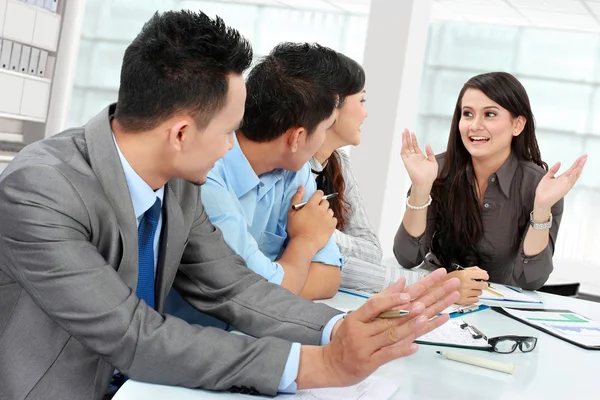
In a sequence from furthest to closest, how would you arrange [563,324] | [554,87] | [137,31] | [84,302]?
[137,31]
[554,87]
[563,324]
[84,302]

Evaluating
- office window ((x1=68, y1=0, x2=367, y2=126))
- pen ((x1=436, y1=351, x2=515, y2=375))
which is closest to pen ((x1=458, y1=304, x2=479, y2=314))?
pen ((x1=436, y1=351, x2=515, y2=375))

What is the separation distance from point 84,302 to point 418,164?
5.98 feet

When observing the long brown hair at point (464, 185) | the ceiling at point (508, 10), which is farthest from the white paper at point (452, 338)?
the ceiling at point (508, 10)

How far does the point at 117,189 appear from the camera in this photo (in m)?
1.16

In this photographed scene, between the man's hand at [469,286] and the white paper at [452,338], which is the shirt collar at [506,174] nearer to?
the man's hand at [469,286]

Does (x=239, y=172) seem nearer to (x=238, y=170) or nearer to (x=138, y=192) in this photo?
(x=238, y=170)

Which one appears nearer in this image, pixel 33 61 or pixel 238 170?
pixel 238 170

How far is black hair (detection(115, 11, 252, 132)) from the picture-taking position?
1.24 m

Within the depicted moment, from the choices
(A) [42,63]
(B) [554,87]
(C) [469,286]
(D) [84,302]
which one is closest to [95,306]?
(D) [84,302]

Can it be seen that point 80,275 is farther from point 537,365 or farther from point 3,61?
point 3,61

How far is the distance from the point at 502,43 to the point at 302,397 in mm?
8056

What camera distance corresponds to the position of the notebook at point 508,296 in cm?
222

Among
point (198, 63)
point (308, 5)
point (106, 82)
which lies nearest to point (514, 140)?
point (198, 63)

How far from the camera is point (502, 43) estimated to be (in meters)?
8.49
